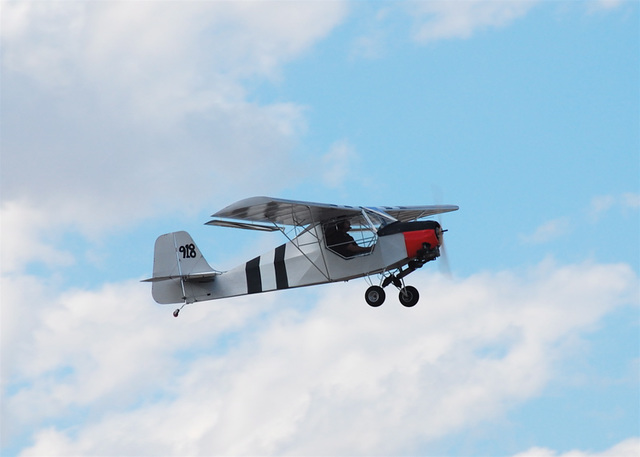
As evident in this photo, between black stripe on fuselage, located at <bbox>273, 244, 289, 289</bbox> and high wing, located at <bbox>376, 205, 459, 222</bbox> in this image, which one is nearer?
black stripe on fuselage, located at <bbox>273, 244, 289, 289</bbox>

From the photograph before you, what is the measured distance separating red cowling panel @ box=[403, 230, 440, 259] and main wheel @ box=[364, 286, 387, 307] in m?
1.44

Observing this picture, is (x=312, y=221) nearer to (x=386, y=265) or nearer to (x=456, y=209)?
(x=386, y=265)

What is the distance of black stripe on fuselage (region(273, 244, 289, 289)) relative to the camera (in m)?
26.0

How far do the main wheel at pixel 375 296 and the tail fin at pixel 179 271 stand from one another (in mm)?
4463

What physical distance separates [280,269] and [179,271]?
3.47m

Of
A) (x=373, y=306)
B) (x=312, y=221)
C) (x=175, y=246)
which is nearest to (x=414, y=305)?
(x=373, y=306)

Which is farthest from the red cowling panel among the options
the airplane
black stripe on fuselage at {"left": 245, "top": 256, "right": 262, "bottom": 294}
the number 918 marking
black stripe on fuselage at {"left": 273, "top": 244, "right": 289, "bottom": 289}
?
the number 918 marking

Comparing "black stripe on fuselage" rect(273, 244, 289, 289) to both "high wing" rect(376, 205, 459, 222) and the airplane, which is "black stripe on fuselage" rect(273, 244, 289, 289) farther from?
"high wing" rect(376, 205, 459, 222)

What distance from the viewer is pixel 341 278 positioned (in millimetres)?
25250

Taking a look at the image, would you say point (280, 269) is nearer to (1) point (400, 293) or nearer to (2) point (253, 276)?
(2) point (253, 276)

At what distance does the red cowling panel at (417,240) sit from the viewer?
24141 millimetres

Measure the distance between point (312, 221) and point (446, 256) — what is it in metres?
3.39

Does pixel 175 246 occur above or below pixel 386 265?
above

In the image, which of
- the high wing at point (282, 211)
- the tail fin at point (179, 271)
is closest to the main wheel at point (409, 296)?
the high wing at point (282, 211)
